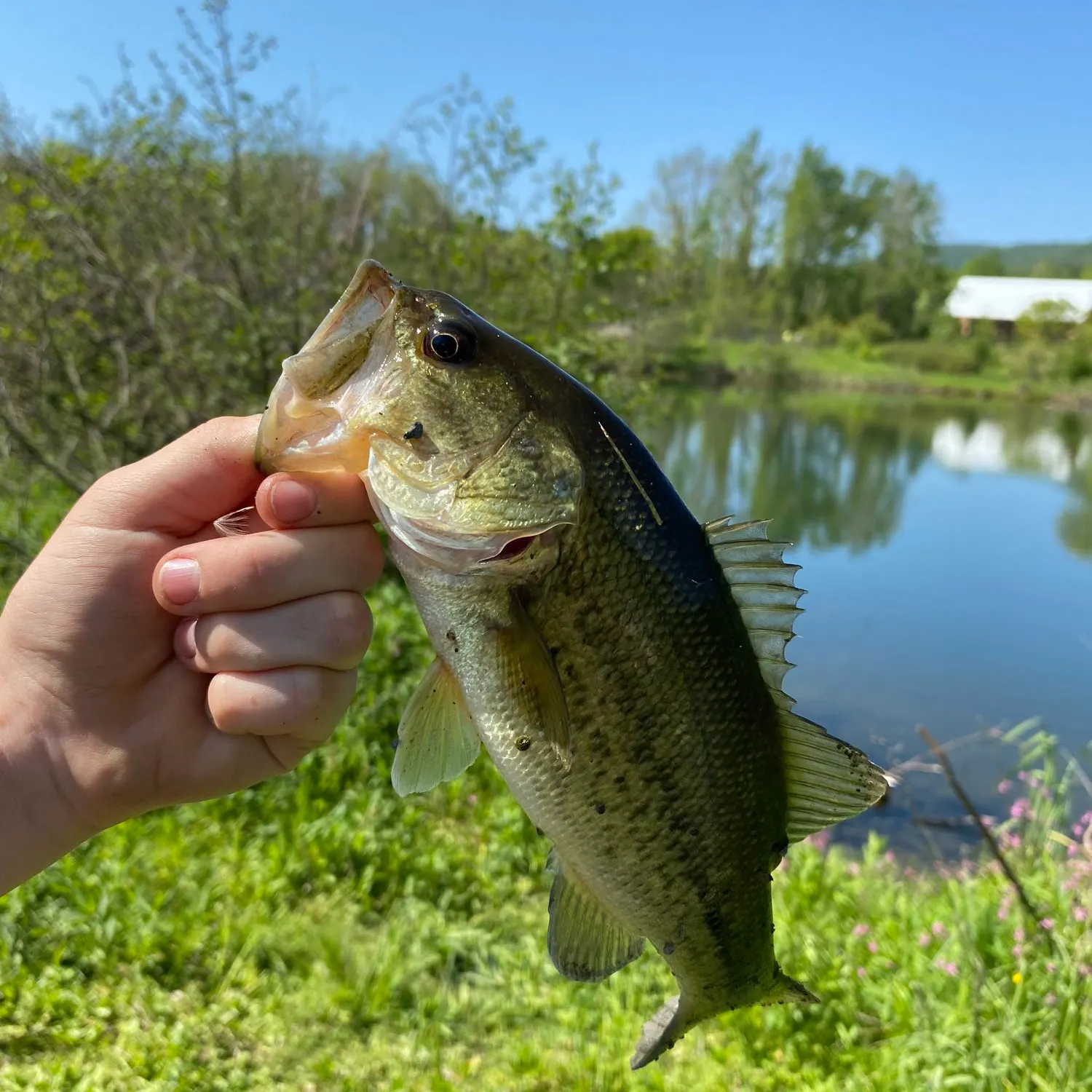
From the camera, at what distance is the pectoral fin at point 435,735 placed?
1.72m

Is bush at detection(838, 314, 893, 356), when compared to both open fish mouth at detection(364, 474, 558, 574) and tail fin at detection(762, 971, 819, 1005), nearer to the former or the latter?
tail fin at detection(762, 971, 819, 1005)

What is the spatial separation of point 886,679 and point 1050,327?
59.2 metres

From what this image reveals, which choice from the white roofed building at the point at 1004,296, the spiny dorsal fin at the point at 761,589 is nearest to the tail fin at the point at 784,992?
the spiny dorsal fin at the point at 761,589

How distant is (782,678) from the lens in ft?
5.76

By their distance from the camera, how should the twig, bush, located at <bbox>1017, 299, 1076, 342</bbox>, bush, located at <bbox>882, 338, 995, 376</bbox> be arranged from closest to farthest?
the twig → bush, located at <bbox>882, 338, 995, 376</bbox> → bush, located at <bbox>1017, 299, 1076, 342</bbox>

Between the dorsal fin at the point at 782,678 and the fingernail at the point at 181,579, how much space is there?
108 centimetres

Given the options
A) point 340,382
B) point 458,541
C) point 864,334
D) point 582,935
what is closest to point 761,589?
point 458,541

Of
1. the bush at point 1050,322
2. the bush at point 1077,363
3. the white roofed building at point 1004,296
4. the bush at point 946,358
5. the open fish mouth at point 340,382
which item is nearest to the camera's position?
the open fish mouth at point 340,382

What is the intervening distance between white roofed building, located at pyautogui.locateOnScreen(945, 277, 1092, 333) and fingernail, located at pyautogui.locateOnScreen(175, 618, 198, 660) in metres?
82.4

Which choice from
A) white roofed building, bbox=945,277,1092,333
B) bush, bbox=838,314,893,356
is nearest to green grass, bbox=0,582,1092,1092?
bush, bbox=838,314,893,356

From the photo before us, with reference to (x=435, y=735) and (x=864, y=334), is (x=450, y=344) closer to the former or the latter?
(x=435, y=735)

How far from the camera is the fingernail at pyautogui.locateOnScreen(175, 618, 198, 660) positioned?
190 cm

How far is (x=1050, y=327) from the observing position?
186 feet

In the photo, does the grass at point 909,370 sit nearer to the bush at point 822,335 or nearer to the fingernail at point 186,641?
the bush at point 822,335
